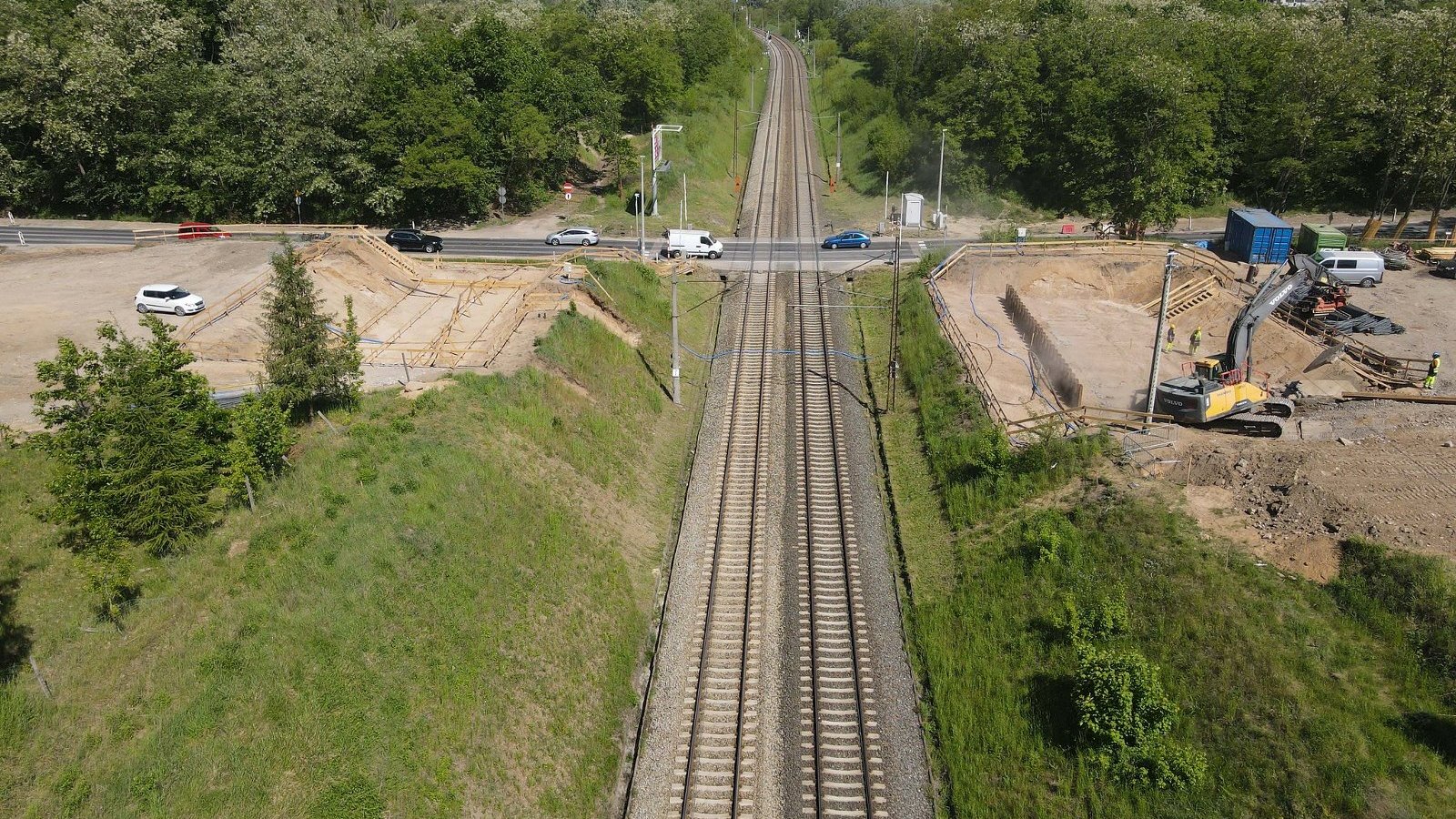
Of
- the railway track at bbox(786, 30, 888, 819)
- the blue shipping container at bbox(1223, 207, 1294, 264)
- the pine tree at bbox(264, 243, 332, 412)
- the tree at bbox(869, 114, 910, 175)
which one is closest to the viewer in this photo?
the railway track at bbox(786, 30, 888, 819)

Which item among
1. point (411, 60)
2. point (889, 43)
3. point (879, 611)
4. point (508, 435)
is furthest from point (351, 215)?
point (889, 43)

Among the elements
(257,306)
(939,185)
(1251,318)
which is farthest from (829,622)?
(939,185)

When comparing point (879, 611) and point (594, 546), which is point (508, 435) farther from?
point (879, 611)

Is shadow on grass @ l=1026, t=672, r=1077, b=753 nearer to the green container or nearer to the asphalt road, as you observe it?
the asphalt road

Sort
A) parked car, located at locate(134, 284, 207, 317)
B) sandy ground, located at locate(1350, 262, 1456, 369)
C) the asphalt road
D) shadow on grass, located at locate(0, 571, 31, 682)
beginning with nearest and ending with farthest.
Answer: shadow on grass, located at locate(0, 571, 31, 682) → sandy ground, located at locate(1350, 262, 1456, 369) → parked car, located at locate(134, 284, 207, 317) → the asphalt road

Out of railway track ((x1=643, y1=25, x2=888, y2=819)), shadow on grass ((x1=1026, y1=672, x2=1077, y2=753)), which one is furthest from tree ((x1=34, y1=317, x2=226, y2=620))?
shadow on grass ((x1=1026, y1=672, x2=1077, y2=753))

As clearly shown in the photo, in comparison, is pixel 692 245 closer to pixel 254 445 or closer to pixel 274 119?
pixel 274 119

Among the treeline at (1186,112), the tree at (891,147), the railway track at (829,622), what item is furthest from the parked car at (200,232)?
the treeline at (1186,112)
